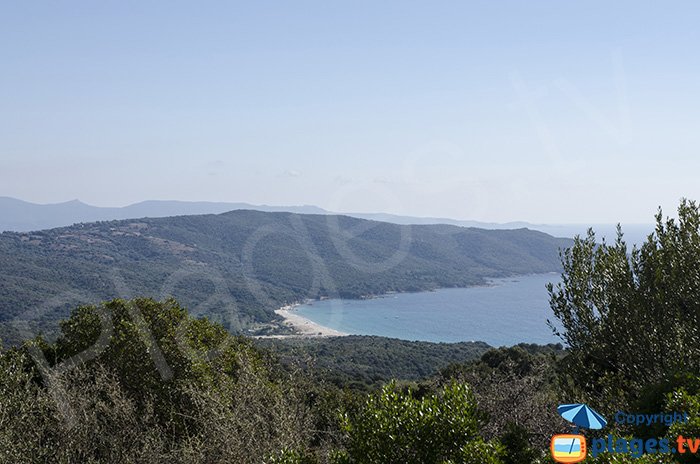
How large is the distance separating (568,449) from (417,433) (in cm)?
170

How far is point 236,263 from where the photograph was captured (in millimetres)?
148500

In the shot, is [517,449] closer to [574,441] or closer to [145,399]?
[574,441]

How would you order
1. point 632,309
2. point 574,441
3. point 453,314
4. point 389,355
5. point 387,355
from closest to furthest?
point 574,441
point 632,309
point 387,355
point 389,355
point 453,314

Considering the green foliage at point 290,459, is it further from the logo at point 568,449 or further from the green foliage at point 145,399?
the logo at point 568,449

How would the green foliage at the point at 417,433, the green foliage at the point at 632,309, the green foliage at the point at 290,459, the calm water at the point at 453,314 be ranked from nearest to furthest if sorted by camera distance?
the green foliage at the point at 417,433 → the green foliage at the point at 290,459 → the green foliage at the point at 632,309 → the calm water at the point at 453,314

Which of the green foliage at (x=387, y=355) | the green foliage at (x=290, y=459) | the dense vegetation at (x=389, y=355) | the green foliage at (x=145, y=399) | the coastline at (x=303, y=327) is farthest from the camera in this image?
the coastline at (x=303, y=327)

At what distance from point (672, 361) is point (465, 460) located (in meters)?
4.71

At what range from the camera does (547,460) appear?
5.91 metres

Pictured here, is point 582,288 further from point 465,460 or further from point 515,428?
point 465,460

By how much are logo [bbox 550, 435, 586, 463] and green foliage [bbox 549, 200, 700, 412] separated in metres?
2.99

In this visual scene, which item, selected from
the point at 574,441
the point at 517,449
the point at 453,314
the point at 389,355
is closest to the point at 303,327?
the point at 453,314

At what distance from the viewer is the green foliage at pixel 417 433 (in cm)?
636

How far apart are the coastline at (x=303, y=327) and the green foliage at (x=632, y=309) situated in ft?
301

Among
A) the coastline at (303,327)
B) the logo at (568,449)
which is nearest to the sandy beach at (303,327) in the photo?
the coastline at (303,327)
